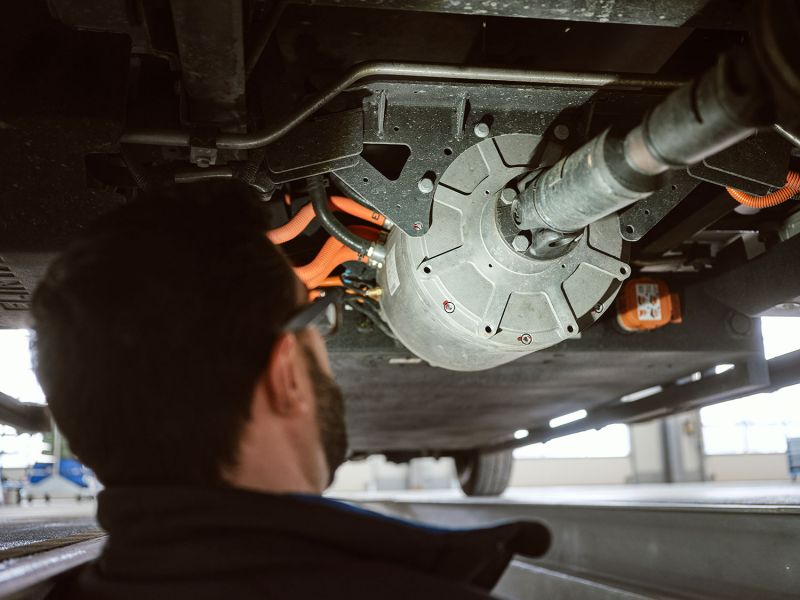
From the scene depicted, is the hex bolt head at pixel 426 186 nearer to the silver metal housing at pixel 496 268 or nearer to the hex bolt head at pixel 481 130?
the silver metal housing at pixel 496 268

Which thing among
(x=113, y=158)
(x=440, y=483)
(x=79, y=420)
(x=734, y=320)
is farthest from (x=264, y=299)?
(x=440, y=483)

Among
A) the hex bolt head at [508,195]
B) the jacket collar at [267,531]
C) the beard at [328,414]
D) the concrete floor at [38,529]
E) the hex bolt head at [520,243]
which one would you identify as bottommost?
the concrete floor at [38,529]

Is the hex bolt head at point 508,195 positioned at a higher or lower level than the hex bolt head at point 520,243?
higher

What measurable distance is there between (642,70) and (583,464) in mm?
14173

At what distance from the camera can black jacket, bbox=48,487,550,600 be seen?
64cm

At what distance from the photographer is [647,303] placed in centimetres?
229

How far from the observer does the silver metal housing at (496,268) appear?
1.55 metres

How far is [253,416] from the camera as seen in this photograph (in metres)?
0.78

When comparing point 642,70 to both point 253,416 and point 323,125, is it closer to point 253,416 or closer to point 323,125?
point 323,125

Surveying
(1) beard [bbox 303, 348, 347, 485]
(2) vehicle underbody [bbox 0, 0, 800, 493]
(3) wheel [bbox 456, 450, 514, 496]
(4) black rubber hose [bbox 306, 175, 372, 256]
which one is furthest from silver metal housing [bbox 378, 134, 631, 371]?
(3) wheel [bbox 456, 450, 514, 496]

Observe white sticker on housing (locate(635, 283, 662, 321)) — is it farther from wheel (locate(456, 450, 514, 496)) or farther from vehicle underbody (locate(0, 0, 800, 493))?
wheel (locate(456, 450, 514, 496))

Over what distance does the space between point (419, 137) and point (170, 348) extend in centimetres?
97

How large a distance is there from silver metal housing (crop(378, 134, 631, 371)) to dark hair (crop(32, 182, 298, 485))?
A: 2.67ft

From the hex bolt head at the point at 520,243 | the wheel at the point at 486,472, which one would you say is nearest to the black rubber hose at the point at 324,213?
the hex bolt head at the point at 520,243
